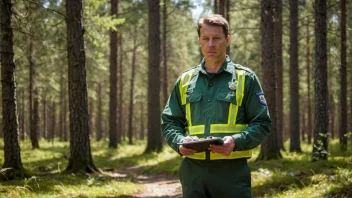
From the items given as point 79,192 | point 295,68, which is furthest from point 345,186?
point 295,68

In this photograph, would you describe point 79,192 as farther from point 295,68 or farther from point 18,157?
point 295,68

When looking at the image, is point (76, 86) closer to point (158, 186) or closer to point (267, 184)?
point (158, 186)

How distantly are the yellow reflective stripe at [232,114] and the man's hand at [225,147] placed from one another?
0.24 m

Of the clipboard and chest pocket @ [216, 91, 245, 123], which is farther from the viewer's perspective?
chest pocket @ [216, 91, 245, 123]

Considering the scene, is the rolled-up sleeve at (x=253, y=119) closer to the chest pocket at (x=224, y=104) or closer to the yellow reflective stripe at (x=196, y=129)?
the chest pocket at (x=224, y=104)

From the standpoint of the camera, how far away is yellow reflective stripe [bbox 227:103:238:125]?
2859mm

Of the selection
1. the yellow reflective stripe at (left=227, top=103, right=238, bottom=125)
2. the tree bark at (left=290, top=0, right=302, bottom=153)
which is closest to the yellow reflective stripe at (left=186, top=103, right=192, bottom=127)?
the yellow reflective stripe at (left=227, top=103, right=238, bottom=125)

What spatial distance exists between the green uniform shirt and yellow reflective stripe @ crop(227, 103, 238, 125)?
0.09 ft

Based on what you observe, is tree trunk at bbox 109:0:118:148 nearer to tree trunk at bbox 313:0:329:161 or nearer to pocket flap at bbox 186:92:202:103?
tree trunk at bbox 313:0:329:161

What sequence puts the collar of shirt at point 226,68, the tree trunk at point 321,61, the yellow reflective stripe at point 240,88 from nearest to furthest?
1. the yellow reflective stripe at point 240,88
2. the collar of shirt at point 226,68
3. the tree trunk at point 321,61

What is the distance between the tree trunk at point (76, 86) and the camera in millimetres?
10125

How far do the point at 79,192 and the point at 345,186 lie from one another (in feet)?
17.7

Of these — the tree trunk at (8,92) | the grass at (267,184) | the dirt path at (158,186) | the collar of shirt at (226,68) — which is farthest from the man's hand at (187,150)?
the tree trunk at (8,92)

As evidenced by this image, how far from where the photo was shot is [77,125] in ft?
33.6
